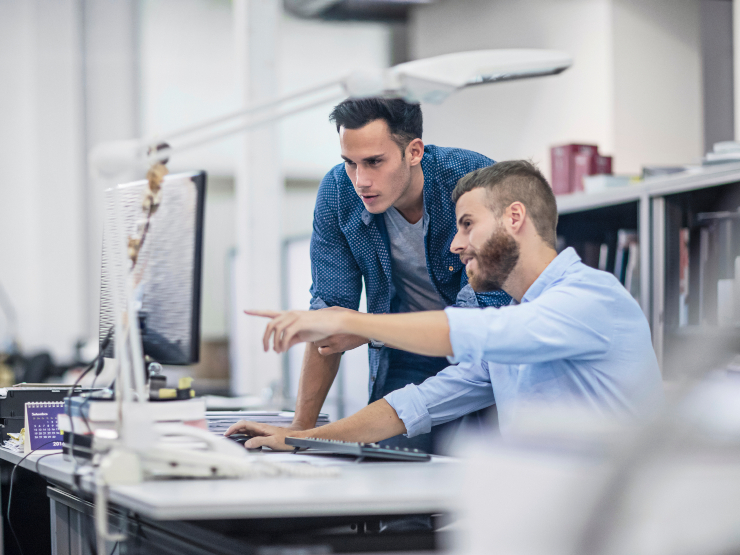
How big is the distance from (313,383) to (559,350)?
0.73m

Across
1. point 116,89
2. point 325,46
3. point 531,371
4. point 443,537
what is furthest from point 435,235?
point 116,89

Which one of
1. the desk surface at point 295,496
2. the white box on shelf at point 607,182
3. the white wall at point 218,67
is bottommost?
the desk surface at point 295,496

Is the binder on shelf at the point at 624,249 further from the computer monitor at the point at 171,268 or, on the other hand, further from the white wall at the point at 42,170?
the white wall at the point at 42,170

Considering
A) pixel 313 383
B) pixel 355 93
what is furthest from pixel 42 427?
pixel 355 93

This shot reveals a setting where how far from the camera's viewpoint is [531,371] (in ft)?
4.82

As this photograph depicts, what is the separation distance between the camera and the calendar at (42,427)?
5.22ft

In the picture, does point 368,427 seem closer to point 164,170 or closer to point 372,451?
point 372,451

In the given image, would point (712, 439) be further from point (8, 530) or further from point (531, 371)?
point (8, 530)

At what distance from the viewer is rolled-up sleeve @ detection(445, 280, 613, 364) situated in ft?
4.18

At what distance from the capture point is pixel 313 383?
1874mm

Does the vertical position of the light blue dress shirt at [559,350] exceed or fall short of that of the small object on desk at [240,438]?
it exceeds it

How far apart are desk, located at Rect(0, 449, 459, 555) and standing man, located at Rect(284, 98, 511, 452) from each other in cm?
63

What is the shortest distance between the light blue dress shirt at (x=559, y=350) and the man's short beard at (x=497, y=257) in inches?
2.5

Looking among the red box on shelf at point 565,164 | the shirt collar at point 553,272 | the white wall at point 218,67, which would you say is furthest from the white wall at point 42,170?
the shirt collar at point 553,272
